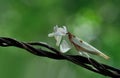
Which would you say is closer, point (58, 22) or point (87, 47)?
point (87, 47)

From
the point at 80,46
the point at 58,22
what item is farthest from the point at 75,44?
the point at 58,22

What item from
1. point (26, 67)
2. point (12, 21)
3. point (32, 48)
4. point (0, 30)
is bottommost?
point (32, 48)

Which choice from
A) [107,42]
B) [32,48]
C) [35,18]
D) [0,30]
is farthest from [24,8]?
[32,48]

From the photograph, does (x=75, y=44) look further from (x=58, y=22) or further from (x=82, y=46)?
(x=58, y=22)

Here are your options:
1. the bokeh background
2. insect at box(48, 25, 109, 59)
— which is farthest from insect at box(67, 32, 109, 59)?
the bokeh background

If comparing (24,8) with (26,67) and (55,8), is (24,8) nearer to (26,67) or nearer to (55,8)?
(55,8)

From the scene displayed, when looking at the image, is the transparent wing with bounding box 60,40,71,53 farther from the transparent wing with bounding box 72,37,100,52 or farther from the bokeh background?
the bokeh background

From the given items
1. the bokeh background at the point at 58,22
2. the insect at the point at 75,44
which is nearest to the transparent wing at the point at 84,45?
the insect at the point at 75,44

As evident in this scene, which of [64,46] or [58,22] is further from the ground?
[58,22]
